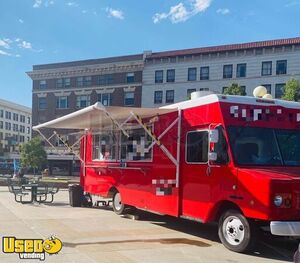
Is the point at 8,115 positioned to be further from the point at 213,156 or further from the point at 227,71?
the point at 213,156

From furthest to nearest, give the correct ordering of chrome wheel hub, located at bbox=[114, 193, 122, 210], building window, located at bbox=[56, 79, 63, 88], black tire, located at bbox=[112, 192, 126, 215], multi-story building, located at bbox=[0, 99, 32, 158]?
multi-story building, located at bbox=[0, 99, 32, 158] < building window, located at bbox=[56, 79, 63, 88] < chrome wheel hub, located at bbox=[114, 193, 122, 210] < black tire, located at bbox=[112, 192, 126, 215]

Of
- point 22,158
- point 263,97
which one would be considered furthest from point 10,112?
point 263,97

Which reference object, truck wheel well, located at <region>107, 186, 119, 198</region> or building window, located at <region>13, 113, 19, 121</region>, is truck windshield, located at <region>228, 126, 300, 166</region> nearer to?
truck wheel well, located at <region>107, 186, 119, 198</region>

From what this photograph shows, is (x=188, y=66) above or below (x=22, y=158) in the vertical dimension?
above

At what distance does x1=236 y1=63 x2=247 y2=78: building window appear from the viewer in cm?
5047

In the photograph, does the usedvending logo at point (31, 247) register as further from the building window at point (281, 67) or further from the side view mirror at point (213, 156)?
the building window at point (281, 67)

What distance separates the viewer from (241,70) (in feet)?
166

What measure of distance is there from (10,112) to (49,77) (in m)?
52.8

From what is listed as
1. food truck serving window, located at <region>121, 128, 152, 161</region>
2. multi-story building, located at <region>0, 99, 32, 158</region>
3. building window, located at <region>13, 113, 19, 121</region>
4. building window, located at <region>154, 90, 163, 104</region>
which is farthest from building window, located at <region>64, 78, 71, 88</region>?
building window, located at <region>13, 113, 19, 121</region>

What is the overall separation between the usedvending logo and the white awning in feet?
11.5

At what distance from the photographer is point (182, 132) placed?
10.8 meters

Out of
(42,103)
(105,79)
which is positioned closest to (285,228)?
(105,79)

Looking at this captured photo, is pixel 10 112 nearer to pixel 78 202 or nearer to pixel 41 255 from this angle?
pixel 78 202

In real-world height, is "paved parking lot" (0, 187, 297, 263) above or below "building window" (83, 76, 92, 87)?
below
